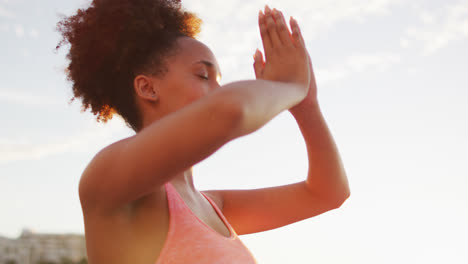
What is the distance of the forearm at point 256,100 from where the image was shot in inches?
51.1

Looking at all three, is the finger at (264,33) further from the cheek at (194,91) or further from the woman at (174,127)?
the cheek at (194,91)

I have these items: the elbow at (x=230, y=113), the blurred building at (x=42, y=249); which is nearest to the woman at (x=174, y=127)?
the elbow at (x=230, y=113)

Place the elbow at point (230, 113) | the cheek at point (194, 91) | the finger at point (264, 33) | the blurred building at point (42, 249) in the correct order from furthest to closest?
the blurred building at point (42, 249) < the cheek at point (194, 91) < the finger at point (264, 33) < the elbow at point (230, 113)

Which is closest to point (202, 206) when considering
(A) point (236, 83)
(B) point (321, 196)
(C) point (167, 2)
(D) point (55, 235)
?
(B) point (321, 196)

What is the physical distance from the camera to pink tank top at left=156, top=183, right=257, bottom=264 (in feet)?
5.50

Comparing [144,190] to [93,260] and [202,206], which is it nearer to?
[93,260]

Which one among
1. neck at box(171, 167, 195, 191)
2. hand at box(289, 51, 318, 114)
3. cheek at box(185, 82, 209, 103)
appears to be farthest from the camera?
hand at box(289, 51, 318, 114)

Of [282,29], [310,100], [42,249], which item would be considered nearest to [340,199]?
[310,100]

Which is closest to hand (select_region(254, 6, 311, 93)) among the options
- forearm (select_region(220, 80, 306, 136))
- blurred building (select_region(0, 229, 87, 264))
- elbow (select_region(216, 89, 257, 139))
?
forearm (select_region(220, 80, 306, 136))

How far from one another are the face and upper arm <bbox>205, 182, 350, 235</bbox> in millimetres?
683

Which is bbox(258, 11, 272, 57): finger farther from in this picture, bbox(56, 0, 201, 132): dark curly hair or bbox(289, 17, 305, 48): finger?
bbox(56, 0, 201, 132): dark curly hair

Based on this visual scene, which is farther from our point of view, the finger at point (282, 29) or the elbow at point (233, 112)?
the finger at point (282, 29)

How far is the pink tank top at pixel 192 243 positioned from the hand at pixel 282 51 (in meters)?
0.57

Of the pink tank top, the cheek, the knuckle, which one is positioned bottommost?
the pink tank top
